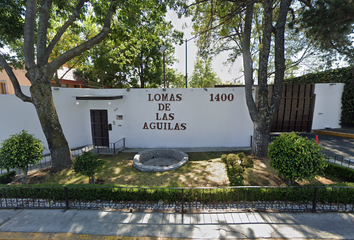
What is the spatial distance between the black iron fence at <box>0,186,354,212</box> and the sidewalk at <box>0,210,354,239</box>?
0.26 m

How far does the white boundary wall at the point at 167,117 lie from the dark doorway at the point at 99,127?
0.91 feet

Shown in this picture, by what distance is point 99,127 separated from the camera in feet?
34.9

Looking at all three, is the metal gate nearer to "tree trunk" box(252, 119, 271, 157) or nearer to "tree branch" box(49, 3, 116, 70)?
"tree trunk" box(252, 119, 271, 157)

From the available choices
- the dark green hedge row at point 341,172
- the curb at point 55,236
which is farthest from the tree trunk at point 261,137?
the curb at point 55,236

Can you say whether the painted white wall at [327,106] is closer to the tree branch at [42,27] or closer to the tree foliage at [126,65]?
the tree foliage at [126,65]

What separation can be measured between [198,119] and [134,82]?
543 inches

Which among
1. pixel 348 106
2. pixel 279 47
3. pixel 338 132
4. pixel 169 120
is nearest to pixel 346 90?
pixel 348 106

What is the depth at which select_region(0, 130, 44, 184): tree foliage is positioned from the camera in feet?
18.5

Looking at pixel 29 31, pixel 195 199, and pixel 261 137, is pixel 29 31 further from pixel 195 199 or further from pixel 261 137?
pixel 261 137

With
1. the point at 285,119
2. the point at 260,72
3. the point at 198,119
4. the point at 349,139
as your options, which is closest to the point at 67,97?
the point at 198,119

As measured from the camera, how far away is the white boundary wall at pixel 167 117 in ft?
32.3

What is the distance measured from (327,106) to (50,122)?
17631 mm

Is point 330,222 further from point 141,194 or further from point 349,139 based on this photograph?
point 349,139

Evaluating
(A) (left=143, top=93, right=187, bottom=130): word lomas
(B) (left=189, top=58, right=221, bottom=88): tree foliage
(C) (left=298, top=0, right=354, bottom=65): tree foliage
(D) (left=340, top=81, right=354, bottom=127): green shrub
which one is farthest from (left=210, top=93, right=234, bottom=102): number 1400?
(B) (left=189, top=58, right=221, bottom=88): tree foliage
